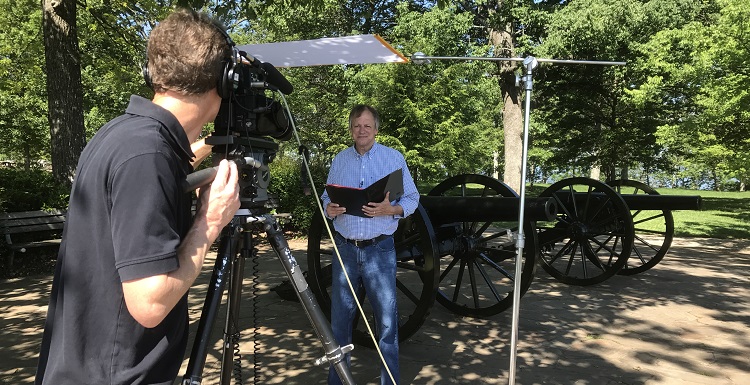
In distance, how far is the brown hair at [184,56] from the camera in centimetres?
122

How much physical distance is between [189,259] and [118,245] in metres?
0.15

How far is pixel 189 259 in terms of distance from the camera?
1.14 metres

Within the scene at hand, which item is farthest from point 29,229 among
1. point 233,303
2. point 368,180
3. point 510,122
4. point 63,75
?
point 510,122

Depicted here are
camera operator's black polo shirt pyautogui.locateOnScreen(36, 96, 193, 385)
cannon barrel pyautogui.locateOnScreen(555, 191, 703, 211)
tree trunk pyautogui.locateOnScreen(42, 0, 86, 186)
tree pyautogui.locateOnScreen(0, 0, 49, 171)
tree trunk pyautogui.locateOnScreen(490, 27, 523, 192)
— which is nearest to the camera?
camera operator's black polo shirt pyautogui.locateOnScreen(36, 96, 193, 385)

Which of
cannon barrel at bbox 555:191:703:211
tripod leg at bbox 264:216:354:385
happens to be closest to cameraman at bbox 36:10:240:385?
tripod leg at bbox 264:216:354:385

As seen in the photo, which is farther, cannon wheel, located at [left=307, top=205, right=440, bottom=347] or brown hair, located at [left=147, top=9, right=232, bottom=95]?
cannon wheel, located at [left=307, top=205, right=440, bottom=347]

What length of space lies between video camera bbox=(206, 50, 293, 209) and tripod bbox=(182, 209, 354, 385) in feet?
0.40

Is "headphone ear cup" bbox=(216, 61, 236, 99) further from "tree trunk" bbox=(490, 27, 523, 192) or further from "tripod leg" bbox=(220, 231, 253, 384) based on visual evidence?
"tree trunk" bbox=(490, 27, 523, 192)

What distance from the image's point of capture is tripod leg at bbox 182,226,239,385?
1.68 meters

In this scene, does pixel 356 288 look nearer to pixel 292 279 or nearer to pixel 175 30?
pixel 292 279

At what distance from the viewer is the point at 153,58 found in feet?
4.05

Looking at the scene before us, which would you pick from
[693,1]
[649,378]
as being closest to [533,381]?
[649,378]

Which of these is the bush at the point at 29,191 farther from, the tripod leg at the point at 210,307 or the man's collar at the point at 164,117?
the man's collar at the point at 164,117

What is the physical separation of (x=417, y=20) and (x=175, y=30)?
16953mm
